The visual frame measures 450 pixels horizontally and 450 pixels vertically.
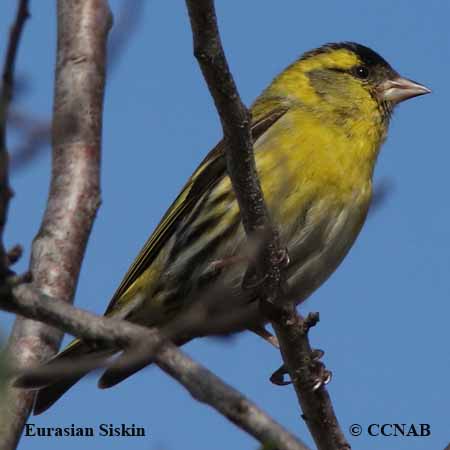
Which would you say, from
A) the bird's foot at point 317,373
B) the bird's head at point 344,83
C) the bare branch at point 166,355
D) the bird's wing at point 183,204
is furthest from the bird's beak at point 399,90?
the bare branch at point 166,355

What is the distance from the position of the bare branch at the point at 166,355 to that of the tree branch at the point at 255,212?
696mm

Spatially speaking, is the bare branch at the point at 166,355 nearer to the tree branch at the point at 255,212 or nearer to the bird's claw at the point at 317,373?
the tree branch at the point at 255,212

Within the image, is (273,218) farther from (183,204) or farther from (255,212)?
(255,212)

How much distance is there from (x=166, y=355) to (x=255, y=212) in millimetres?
823

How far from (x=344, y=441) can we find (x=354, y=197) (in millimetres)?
1566

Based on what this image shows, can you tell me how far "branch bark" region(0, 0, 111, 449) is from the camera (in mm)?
3959

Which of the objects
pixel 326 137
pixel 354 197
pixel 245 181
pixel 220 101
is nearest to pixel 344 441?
pixel 245 181

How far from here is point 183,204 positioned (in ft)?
16.0

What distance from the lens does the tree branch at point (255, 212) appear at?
8.77 ft

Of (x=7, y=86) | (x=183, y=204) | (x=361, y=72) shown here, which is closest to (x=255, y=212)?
(x=7, y=86)

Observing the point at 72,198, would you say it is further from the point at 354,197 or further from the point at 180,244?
the point at 354,197

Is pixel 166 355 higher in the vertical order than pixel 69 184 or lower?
lower

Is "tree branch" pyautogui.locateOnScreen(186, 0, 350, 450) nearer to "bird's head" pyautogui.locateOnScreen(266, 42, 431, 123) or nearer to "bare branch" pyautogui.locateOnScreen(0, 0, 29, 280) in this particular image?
"bare branch" pyautogui.locateOnScreen(0, 0, 29, 280)

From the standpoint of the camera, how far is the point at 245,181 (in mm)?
3057
